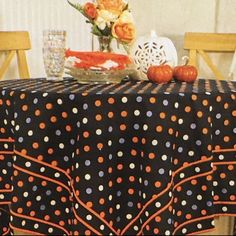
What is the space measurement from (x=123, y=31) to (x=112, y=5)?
9 cm

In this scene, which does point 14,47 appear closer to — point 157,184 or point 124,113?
point 124,113

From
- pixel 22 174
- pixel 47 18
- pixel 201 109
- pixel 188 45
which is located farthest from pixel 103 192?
pixel 47 18

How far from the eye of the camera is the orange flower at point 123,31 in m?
1.24

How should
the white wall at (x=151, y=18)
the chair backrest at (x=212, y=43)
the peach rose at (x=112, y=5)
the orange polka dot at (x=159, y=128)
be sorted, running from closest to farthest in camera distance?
the orange polka dot at (x=159, y=128) → the peach rose at (x=112, y=5) → the chair backrest at (x=212, y=43) → the white wall at (x=151, y=18)

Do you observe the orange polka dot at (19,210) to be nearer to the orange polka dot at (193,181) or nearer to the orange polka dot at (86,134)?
the orange polka dot at (86,134)

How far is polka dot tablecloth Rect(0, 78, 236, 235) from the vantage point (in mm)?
952

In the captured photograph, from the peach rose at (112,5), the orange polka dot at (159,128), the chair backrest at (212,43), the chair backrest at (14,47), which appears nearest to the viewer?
the orange polka dot at (159,128)

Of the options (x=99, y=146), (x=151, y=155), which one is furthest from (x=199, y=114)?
(x=99, y=146)

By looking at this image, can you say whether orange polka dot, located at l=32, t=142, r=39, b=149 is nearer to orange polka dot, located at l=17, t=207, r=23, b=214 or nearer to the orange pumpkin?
orange polka dot, located at l=17, t=207, r=23, b=214

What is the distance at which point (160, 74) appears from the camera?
126 cm

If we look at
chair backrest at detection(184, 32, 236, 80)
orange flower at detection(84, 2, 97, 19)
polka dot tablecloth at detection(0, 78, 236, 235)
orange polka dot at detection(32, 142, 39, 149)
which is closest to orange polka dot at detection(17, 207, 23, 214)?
polka dot tablecloth at detection(0, 78, 236, 235)

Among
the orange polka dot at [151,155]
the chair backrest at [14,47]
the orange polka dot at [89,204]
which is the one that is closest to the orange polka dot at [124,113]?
the orange polka dot at [151,155]

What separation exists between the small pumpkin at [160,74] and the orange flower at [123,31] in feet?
0.43

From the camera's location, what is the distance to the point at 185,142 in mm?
1002
